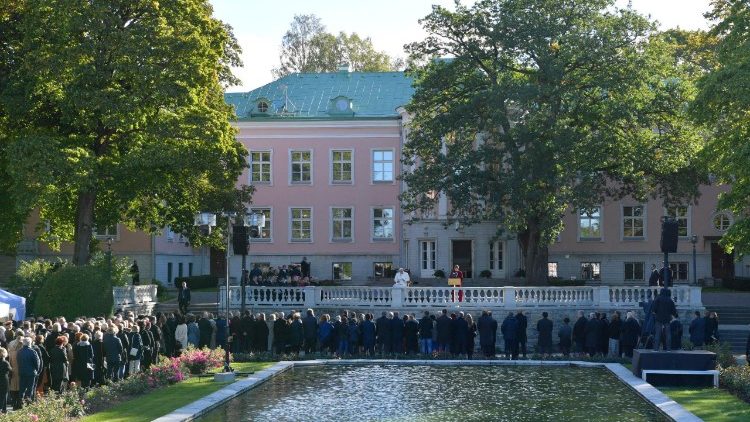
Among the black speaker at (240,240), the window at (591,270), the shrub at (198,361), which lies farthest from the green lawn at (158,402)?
the window at (591,270)

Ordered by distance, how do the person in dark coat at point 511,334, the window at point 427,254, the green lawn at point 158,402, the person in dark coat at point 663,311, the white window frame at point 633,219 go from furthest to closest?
1. the white window frame at point 633,219
2. the window at point 427,254
3. the person in dark coat at point 511,334
4. the person in dark coat at point 663,311
5. the green lawn at point 158,402

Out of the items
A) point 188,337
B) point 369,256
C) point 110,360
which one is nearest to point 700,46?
point 369,256

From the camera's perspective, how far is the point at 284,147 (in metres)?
60.6

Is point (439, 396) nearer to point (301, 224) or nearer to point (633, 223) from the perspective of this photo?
point (633, 223)

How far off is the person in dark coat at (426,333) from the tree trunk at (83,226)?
1362 cm

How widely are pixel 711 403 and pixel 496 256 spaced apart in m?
33.3

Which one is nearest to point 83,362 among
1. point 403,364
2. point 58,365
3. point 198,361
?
point 58,365

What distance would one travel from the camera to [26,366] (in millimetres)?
21109

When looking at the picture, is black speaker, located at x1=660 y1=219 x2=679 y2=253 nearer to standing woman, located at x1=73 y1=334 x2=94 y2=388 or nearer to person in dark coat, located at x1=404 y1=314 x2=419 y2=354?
person in dark coat, located at x1=404 y1=314 x2=419 y2=354

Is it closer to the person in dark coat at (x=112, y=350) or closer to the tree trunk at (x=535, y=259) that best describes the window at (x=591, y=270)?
the tree trunk at (x=535, y=259)

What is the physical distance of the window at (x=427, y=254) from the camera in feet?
184

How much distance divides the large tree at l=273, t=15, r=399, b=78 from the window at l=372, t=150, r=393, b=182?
13.6 meters

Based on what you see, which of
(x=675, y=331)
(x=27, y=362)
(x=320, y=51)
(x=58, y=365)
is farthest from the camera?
(x=320, y=51)

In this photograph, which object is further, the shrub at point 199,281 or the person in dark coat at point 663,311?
the shrub at point 199,281
